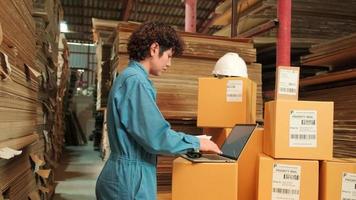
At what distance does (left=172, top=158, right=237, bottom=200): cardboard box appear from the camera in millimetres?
1827

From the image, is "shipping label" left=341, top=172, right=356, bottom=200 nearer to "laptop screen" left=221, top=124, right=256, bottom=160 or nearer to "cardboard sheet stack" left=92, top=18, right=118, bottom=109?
"laptop screen" left=221, top=124, right=256, bottom=160

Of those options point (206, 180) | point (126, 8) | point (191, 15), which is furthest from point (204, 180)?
point (126, 8)

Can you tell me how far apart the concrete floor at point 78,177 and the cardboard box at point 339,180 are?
1.47m

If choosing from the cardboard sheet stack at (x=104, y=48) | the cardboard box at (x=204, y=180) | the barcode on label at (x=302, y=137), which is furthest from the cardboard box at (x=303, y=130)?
the cardboard sheet stack at (x=104, y=48)

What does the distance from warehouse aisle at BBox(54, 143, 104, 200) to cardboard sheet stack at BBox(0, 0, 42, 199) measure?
1.71 m

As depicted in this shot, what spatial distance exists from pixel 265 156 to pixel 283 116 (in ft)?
0.72

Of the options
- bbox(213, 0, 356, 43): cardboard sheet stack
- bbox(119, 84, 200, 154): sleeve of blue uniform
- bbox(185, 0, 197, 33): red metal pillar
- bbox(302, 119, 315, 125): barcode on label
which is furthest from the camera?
bbox(185, 0, 197, 33): red metal pillar

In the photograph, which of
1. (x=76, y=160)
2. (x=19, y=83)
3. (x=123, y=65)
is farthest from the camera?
(x=76, y=160)

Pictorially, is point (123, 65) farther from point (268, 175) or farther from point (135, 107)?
point (268, 175)

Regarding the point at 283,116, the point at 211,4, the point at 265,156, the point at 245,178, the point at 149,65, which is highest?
the point at 211,4

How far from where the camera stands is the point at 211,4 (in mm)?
10609

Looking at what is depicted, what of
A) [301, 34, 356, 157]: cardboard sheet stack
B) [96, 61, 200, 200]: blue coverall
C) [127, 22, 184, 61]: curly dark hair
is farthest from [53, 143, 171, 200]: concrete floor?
[127, 22, 184, 61]: curly dark hair

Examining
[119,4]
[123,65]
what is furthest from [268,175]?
[119,4]

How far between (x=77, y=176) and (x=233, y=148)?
4.96m
